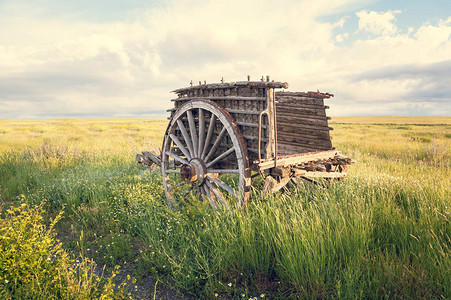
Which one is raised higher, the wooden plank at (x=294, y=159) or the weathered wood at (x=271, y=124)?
the weathered wood at (x=271, y=124)

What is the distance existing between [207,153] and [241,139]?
1.19m

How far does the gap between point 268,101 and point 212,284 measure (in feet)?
7.94

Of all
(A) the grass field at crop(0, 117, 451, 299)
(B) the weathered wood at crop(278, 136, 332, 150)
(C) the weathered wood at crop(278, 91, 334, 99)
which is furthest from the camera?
(B) the weathered wood at crop(278, 136, 332, 150)

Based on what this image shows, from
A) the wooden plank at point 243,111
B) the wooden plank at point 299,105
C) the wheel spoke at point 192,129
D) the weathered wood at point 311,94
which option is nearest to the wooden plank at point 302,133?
the wooden plank at point 299,105

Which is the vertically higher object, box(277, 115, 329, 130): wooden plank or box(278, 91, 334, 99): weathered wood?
box(278, 91, 334, 99): weathered wood

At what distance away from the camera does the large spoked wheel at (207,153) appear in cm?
404

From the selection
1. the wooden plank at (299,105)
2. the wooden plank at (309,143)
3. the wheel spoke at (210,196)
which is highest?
the wooden plank at (299,105)

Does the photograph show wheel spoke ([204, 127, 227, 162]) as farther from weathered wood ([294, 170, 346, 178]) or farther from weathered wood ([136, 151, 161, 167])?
weathered wood ([136, 151, 161, 167])

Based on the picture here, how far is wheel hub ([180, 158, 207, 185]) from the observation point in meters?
4.75

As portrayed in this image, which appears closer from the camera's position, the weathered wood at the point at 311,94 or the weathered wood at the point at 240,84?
the weathered wood at the point at 240,84

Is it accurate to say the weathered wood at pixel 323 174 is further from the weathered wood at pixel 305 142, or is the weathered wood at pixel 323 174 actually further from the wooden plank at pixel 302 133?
the wooden plank at pixel 302 133

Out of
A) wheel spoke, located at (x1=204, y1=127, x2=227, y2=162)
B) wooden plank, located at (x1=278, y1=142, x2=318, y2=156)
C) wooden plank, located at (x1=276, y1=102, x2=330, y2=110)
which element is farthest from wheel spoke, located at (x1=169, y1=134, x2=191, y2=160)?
wooden plank, located at (x1=276, y1=102, x2=330, y2=110)

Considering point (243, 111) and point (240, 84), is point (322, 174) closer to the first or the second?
point (243, 111)

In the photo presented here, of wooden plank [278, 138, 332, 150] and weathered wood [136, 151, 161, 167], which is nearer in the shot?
wooden plank [278, 138, 332, 150]
